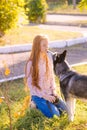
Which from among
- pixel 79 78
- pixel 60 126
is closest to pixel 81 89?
pixel 79 78

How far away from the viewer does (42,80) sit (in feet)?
20.2

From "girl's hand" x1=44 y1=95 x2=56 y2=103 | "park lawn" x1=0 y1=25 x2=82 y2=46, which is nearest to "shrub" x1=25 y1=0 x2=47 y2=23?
"park lawn" x1=0 y1=25 x2=82 y2=46

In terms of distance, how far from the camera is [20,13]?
1308 centimetres

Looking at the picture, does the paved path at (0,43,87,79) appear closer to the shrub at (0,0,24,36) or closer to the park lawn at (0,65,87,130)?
the shrub at (0,0,24,36)

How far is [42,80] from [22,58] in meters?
5.37

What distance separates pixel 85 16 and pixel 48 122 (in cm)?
1960

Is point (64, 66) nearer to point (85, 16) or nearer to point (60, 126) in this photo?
point (60, 126)

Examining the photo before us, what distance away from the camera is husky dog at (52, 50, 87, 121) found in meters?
6.01

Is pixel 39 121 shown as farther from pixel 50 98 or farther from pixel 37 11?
pixel 37 11

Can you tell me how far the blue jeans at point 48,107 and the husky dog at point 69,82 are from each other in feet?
0.37

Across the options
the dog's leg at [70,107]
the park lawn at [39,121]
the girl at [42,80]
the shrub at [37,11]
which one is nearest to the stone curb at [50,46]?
the park lawn at [39,121]

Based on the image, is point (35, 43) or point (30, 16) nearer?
point (35, 43)

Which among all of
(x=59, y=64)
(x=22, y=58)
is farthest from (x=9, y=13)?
(x=59, y=64)

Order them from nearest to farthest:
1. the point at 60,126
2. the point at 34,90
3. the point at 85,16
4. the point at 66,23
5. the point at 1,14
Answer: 1. the point at 60,126
2. the point at 34,90
3. the point at 1,14
4. the point at 66,23
5. the point at 85,16
